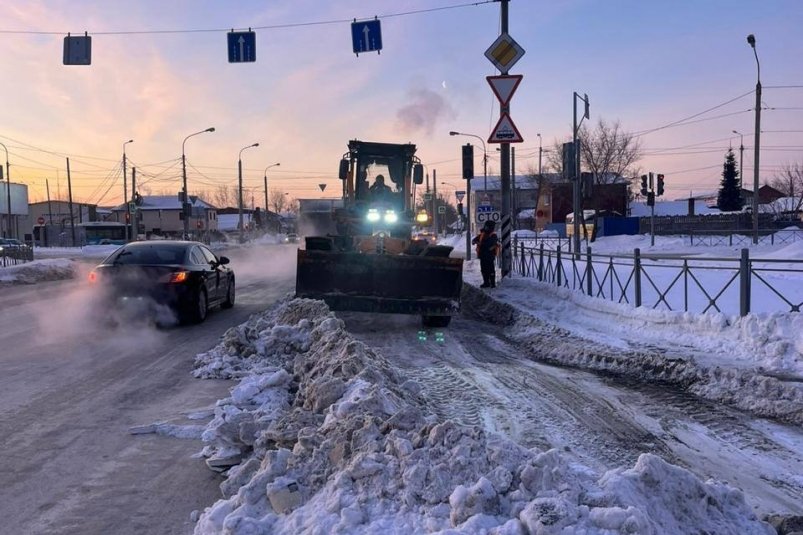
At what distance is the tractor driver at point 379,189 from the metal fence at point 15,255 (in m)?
22.2

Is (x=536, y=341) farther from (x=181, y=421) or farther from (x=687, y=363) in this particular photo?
(x=181, y=421)

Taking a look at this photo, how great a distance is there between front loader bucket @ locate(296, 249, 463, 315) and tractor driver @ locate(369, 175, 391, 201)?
94.6 inches

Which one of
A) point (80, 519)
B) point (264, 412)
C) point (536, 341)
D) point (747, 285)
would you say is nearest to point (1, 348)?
point (264, 412)

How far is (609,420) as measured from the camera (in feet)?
18.8

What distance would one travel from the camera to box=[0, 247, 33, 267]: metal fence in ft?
93.8

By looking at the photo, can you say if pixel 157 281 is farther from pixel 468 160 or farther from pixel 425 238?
pixel 468 160

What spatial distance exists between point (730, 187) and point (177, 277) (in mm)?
85098

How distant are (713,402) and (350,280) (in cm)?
641

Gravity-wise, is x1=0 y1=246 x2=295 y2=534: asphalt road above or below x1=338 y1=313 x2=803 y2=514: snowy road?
above

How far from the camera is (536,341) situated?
9.84 meters

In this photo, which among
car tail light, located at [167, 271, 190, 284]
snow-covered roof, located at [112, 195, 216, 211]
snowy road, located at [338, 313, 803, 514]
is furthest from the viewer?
snow-covered roof, located at [112, 195, 216, 211]

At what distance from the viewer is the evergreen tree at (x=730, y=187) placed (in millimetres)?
80625

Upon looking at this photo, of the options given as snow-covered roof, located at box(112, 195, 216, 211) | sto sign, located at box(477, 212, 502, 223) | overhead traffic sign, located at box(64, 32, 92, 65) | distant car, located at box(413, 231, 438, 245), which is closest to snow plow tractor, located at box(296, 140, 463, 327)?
distant car, located at box(413, 231, 438, 245)

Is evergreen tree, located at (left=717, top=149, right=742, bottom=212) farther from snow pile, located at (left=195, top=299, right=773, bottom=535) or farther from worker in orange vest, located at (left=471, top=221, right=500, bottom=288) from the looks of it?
snow pile, located at (left=195, top=299, right=773, bottom=535)
